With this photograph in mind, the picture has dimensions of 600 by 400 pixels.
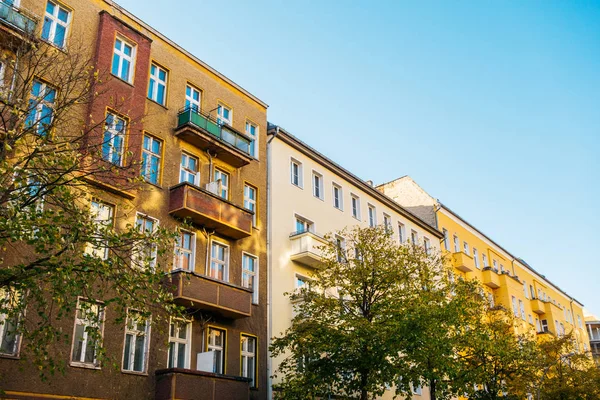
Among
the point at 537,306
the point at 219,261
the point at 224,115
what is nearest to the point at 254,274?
the point at 219,261

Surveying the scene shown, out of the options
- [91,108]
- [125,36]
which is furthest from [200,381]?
[125,36]

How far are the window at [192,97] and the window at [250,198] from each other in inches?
157

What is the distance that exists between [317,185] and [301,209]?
2.79 m

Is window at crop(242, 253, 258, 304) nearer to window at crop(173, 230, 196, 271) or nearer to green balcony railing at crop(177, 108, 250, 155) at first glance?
window at crop(173, 230, 196, 271)

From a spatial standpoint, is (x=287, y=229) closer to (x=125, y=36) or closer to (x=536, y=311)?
(x=125, y=36)

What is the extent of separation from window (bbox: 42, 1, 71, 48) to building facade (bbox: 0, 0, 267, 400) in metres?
0.04

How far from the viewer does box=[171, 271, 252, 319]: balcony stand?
21141 millimetres

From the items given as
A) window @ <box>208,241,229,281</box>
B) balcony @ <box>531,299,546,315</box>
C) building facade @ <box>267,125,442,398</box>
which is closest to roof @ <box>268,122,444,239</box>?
building facade @ <box>267,125,442,398</box>

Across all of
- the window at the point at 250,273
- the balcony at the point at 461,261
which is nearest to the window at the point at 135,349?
the window at the point at 250,273

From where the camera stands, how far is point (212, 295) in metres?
22.2

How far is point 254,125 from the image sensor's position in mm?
29312

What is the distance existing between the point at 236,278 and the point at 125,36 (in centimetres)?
987

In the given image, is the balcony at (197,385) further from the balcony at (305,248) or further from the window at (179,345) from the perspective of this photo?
the balcony at (305,248)

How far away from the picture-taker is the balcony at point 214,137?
24266 millimetres
